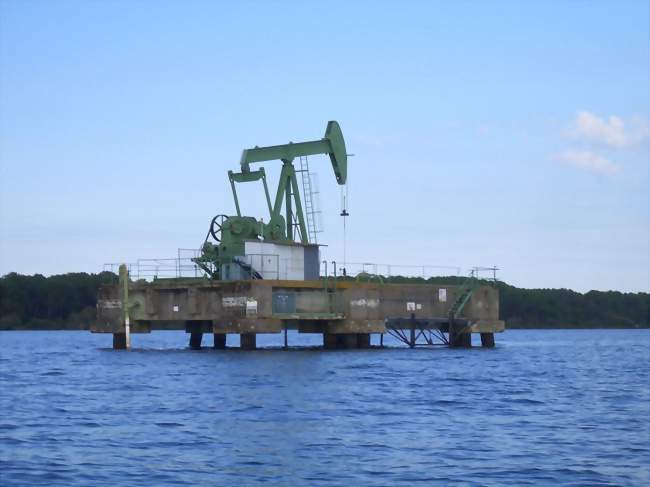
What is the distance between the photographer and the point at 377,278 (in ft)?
226

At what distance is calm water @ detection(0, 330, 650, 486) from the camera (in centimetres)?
2278

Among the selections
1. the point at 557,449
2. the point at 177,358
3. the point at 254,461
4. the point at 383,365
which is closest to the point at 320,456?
the point at 254,461

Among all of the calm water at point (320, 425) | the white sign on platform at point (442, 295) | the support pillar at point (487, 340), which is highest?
the white sign on platform at point (442, 295)

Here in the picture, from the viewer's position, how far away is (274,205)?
6594 cm

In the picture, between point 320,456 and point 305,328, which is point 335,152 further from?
point 320,456

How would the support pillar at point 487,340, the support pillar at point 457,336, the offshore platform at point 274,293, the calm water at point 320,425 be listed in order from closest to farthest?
the calm water at point 320,425 < the offshore platform at point 274,293 < the support pillar at point 457,336 < the support pillar at point 487,340

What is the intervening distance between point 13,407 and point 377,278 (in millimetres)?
36694

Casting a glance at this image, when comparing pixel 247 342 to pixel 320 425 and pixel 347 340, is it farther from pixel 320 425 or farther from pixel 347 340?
pixel 320 425

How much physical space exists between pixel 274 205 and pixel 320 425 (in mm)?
37109

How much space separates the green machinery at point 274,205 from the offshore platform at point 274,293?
6cm

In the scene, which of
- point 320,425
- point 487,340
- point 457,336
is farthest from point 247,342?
point 320,425

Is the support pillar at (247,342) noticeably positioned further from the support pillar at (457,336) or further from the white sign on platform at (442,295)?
the support pillar at (457,336)

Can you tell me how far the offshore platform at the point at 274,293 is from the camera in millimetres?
59844

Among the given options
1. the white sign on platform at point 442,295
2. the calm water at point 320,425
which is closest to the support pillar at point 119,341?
the calm water at point 320,425
